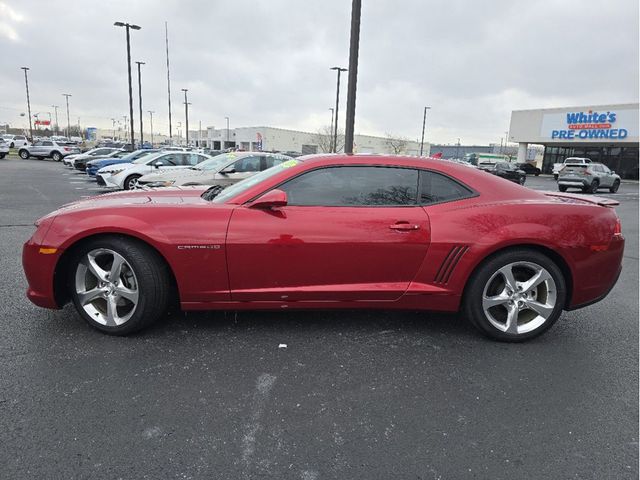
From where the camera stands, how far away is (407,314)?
411 centimetres

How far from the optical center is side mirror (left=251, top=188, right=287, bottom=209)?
3.27m

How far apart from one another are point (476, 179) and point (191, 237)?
226 centimetres

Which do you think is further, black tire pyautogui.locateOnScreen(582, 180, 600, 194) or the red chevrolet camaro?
black tire pyautogui.locateOnScreen(582, 180, 600, 194)

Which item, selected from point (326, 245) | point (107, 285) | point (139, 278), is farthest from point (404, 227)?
point (107, 285)

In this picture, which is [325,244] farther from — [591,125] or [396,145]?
[396,145]

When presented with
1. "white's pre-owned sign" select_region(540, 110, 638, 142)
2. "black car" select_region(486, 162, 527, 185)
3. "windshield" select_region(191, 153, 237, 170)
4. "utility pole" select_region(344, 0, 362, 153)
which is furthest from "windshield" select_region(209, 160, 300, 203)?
"white's pre-owned sign" select_region(540, 110, 638, 142)

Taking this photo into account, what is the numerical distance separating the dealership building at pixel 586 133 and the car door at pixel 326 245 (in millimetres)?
43050

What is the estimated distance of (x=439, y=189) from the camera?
11.7ft

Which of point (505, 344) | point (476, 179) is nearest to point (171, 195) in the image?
point (476, 179)

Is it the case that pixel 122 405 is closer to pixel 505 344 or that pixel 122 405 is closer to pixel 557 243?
pixel 505 344

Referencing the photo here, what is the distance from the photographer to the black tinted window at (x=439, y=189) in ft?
11.7

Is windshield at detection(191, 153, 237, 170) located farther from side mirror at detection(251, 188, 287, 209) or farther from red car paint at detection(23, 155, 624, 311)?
side mirror at detection(251, 188, 287, 209)

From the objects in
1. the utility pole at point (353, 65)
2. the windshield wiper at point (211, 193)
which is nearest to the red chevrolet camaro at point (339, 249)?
the windshield wiper at point (211, 193)

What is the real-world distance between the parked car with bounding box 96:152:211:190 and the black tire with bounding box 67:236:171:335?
436 inches
